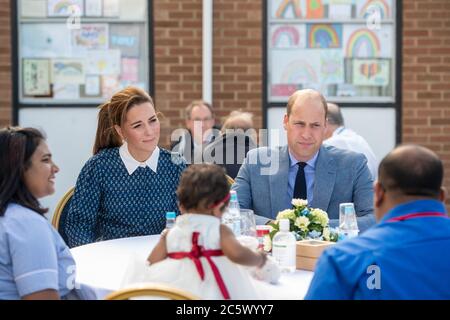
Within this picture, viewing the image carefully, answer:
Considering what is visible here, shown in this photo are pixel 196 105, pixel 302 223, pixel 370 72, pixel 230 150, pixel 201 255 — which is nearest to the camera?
pixel 201 255

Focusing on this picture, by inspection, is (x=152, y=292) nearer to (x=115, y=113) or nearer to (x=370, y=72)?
(x=115, y=113)

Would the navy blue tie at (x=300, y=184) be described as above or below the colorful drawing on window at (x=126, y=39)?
below

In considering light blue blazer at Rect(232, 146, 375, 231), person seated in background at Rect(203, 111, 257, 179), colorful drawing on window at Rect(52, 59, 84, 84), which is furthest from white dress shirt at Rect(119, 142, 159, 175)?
colorful drawing on window at Rect(52, 59, 84, 84)

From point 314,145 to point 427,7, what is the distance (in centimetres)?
399

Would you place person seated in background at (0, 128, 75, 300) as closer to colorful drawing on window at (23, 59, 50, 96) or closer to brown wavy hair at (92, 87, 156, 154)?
brown wavy hair at (92, 87, 156, 154)

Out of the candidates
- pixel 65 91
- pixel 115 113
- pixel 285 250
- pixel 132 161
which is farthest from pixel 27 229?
pixel 65 91

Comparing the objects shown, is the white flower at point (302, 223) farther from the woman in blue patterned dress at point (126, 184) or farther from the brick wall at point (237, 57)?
the brick wall at point (237, 57)

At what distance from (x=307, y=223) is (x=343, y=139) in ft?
9.59

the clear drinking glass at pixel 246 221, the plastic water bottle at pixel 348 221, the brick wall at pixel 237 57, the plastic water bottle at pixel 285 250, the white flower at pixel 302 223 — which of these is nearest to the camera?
the plastic water bottle at pixel 285 250

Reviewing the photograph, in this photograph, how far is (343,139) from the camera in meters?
6.55

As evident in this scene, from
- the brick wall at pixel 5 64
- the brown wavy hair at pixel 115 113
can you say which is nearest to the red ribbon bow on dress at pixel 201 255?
the brown wavy hair at pixel 115 113

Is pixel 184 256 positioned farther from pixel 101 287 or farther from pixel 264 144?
pixel 264 144

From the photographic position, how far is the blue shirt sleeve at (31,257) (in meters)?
2.94

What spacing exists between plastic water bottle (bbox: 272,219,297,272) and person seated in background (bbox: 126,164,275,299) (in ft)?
1.71
